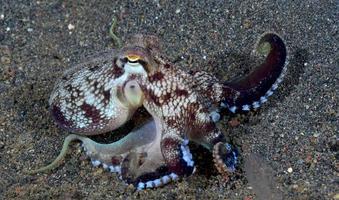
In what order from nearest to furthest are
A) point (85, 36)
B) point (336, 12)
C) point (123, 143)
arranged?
point (123, 143), point (336, 12), point (85, 36)

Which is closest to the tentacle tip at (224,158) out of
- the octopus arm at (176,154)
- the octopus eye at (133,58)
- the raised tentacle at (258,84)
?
the octopus arm at (176,154)

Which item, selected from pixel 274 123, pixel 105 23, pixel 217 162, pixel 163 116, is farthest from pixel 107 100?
pixel 105 23

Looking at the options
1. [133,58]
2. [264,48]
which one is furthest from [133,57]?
[264,48]

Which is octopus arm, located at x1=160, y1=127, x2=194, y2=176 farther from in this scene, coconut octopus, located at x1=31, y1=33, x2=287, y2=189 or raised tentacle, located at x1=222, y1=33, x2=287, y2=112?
raised tentacle, located at x1=222, y1=33, x2=287, y2=112

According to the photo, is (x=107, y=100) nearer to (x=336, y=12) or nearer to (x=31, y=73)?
(x=31, y=73)

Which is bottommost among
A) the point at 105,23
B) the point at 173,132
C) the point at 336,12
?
the point at 173,132

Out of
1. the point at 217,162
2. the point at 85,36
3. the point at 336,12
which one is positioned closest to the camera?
the point at 217,162

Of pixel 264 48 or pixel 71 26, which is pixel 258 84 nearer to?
pixel 264 48
